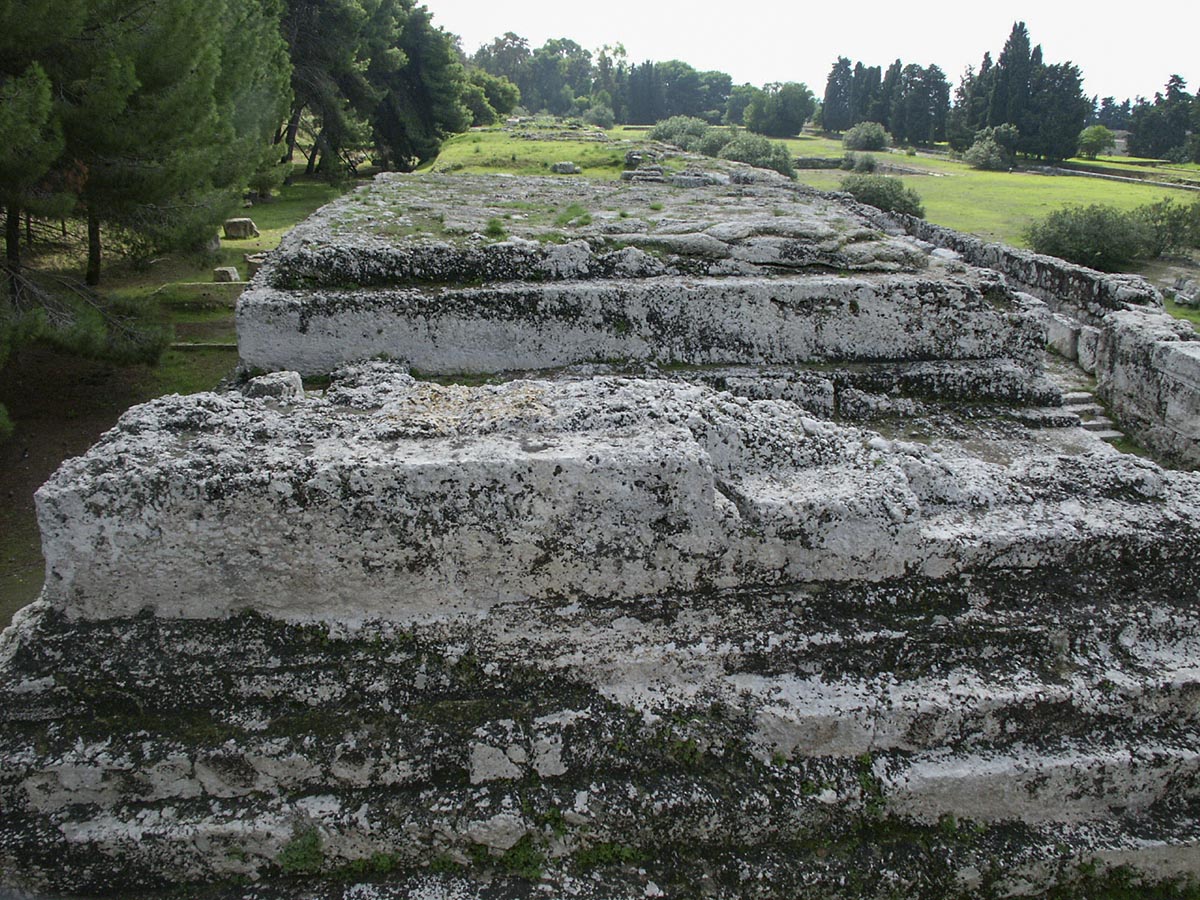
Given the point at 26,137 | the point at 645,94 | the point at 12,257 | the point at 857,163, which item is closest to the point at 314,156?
the point at 12,257

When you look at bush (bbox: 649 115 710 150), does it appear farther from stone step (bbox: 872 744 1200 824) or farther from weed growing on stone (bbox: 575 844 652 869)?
weed growing on stone (bbox: 575 844 652 869)

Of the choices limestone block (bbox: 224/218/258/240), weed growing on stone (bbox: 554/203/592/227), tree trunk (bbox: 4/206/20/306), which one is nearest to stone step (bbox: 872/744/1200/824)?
weed growing on stone (bbox: 554/203/592/227)

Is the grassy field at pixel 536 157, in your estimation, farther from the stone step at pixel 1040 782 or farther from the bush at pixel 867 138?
the bush at pixel 867 138

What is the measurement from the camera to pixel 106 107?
276 inches

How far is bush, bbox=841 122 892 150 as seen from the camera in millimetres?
42438

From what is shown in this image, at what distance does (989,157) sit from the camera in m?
35.6

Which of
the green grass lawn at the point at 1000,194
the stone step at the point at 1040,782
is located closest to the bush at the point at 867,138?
the green grass lawn at the point at 1000,194

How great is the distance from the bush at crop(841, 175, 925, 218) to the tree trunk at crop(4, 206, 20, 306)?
1600 centimetres

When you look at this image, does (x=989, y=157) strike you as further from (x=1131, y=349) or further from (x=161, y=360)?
(x=161, y=360)

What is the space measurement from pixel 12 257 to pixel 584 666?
27.2 feet

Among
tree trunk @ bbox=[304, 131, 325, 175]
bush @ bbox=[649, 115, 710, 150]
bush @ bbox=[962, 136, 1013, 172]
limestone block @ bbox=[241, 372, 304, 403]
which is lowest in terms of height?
limestone block @ bbox=[241, 372, 304, 403]

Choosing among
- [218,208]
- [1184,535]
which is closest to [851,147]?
[218,208]

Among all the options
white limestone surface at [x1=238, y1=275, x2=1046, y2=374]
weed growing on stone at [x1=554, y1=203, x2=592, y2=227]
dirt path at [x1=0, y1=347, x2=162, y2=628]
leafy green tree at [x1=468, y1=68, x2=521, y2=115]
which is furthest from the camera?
leafy green tree at [x1=468, y1=68, x2=521, y2=115]

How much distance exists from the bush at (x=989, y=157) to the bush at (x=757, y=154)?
16005 mm
